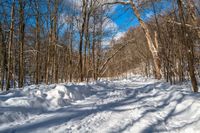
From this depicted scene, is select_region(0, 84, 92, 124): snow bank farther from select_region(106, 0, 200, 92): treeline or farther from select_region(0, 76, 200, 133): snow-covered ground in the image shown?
select_region(106, 0, 200, 92): treeline

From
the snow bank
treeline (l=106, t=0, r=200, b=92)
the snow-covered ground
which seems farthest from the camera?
treeline (l=106, t=0, r=200, b=92)

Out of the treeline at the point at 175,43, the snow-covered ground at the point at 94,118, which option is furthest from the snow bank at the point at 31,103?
the treeline at the point at 175,43

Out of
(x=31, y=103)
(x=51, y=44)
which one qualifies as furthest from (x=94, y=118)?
(x=51, y=44)

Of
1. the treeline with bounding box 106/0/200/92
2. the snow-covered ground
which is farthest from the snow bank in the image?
the treeline with bounding box 106/0/200/92

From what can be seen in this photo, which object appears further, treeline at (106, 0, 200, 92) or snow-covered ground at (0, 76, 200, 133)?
treeline at (106, 0, 200, 92)

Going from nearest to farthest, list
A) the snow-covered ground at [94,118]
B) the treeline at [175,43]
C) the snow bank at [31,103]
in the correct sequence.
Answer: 1. the snow-covered ground at [94,118]
2. the snow bank at [31,103]
3. the treeline at [175,43]

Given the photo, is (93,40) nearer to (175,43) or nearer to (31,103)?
(175,43)

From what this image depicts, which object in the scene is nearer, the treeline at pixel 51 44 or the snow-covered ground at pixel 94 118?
the snow-covered ground at pixel 94 118

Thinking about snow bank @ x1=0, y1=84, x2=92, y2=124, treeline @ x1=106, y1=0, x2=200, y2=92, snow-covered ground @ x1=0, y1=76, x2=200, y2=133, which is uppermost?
treeline @ x1=106, y1=0, x2=200, y2=92

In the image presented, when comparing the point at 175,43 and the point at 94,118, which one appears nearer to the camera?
the point at 94,118

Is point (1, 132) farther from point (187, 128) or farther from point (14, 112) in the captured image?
point (187, 128)

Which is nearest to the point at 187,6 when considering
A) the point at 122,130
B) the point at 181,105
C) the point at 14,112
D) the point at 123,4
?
the point at 123,4

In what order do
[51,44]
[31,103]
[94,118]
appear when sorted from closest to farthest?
[94,118], [31,103], [51,44]

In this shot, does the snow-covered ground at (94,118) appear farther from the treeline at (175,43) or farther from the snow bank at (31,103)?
the treeline at (175,43)
